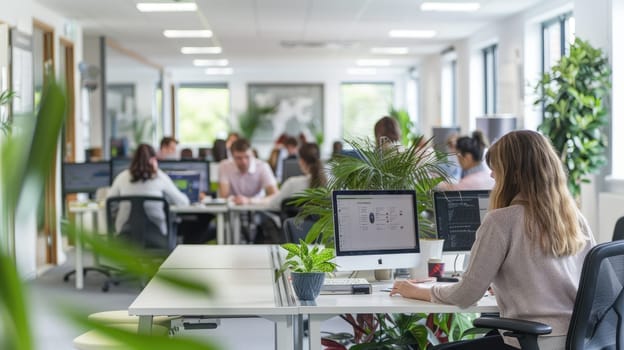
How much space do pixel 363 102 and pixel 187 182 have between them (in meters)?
14.7

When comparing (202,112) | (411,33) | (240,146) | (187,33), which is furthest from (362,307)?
(202,112)

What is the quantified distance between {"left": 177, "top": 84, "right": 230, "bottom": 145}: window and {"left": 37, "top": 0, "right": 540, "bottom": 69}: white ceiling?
5.48 m

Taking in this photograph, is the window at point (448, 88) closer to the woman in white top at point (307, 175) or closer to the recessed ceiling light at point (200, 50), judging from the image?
the recessed ceiling light at point (200, 50)

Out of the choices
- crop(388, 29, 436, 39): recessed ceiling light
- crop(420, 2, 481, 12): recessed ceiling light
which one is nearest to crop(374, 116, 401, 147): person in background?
crop(420, 2, 481, 12): recessed ceiling light

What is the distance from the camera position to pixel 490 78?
1362 centimetres

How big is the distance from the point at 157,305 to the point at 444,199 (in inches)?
57.4

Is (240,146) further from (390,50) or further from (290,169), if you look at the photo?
(390,50)

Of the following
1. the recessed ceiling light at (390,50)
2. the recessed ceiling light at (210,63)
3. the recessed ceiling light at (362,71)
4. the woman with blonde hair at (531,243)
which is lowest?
the woman with blonde hair at (531,243)

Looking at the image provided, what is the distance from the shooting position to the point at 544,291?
10.2 ft

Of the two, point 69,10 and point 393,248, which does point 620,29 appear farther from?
point 69,10

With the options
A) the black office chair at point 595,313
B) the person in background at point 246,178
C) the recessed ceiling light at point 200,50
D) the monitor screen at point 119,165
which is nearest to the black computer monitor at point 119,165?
the monitor screen at point 119,165

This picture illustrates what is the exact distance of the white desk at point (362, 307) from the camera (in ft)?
11.0

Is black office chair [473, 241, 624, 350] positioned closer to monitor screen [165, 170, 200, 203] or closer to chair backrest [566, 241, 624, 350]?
chair backrest [566, 241, 624, 350]

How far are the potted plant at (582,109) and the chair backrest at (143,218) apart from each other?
3384mm
